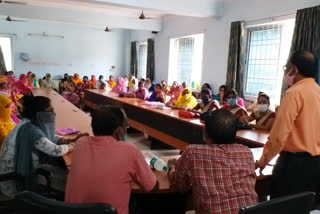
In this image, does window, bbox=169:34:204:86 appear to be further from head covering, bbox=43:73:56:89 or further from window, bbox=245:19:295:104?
head covering, bbox=43:73:56:89

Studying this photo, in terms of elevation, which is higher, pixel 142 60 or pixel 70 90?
pixel 142 60

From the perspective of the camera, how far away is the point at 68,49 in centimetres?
1064

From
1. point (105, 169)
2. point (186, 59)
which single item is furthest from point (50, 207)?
point (186, 59)

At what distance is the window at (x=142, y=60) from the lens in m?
10.8

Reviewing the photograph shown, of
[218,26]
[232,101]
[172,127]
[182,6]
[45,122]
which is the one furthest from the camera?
[218,26]

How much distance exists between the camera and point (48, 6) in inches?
301

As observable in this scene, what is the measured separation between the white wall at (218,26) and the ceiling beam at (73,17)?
2.71 feet

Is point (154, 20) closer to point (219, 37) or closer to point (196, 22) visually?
point (196, 22)

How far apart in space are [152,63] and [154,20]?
1.54 metres

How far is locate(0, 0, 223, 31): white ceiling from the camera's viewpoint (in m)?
5.82

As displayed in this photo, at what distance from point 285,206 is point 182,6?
566 cm

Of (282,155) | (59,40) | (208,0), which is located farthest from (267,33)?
(59,40)

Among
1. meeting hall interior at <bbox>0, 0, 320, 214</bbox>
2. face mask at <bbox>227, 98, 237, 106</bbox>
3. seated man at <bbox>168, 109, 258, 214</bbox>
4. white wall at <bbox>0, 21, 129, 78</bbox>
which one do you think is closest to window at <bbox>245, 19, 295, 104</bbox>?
meeting hall interior at <bbox>0, 0, 320, 214</bbox>

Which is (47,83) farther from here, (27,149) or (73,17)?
(27,149)
